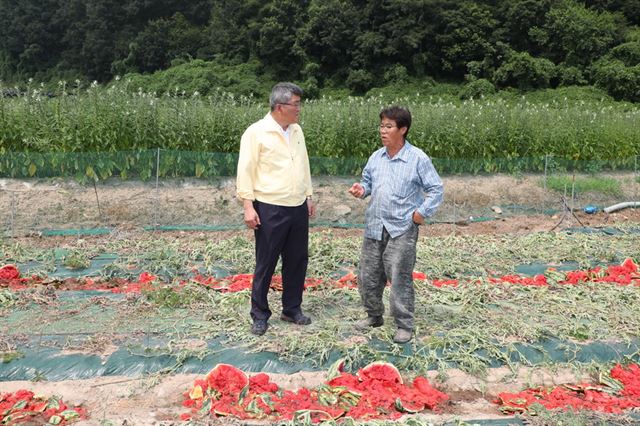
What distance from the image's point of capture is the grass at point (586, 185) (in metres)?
12.0

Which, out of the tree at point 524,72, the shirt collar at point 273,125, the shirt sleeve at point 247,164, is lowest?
the shirt sleeve at point 247,164

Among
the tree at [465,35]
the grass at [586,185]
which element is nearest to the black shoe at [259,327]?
the grass at [586,185]

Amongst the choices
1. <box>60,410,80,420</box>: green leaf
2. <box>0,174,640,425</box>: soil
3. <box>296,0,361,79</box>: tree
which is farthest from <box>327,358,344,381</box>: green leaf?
<box>296,0,361,79</box>: tree

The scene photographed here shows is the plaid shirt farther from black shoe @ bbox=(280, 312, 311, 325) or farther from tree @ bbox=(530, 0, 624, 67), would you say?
tree @ bbox=(530, 0, 624, 67)

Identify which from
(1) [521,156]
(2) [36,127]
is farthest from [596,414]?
(1) [521,156]

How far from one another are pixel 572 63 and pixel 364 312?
88.5ft

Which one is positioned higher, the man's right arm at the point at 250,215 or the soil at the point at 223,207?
the man's right arm at the point at 250,215

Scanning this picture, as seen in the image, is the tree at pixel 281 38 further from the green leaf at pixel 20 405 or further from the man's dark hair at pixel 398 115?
the green leaf at pixel 20 405

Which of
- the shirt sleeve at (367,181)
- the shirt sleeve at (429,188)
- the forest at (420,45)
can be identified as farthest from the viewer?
the forest at (420,45)

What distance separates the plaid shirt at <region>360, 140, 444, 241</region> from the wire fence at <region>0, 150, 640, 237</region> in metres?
5.25

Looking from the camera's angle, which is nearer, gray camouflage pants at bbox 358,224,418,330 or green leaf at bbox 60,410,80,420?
green leaf at bbox 60,410,80,420

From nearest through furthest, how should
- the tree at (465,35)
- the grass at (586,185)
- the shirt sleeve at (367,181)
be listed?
the shirt sleeve at (367,181) < the grass at (586,185) < the tree at (465,35)

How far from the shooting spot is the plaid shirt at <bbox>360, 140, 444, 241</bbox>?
161 inches

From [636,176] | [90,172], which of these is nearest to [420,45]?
[636,176]
